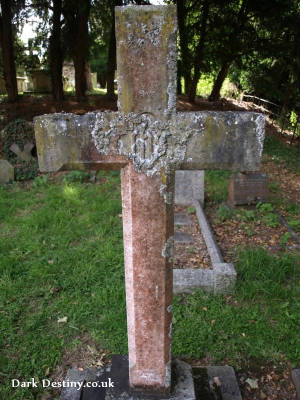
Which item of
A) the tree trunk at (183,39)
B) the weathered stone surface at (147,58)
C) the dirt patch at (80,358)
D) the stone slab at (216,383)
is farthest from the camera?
the tree trunk at (183,39)

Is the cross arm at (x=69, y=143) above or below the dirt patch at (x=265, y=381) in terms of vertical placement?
above

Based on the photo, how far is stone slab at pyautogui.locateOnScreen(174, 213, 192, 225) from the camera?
5945mm

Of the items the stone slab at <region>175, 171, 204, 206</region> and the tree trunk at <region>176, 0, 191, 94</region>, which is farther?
the tree trunk at <region>176, 0, 191, 94</region>

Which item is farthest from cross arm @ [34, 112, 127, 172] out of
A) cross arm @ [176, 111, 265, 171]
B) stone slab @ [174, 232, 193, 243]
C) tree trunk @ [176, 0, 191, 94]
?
tree trunk @ [176, 0, 191, 94]

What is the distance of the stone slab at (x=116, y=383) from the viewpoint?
87.0 inches

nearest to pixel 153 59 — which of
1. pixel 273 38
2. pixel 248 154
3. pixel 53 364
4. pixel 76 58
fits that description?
pixel 248 154

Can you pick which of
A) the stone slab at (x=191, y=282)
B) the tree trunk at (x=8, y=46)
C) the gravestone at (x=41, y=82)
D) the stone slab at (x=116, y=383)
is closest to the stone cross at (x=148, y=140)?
the stone slab at (x=116, y=383)

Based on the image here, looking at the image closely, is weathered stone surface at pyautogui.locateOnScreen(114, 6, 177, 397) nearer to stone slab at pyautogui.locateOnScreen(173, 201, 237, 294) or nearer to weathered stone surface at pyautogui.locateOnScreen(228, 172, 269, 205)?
stone slab at pyautogui.locateOnScreen(173, 201, 237, 294)

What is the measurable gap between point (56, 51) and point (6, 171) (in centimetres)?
655

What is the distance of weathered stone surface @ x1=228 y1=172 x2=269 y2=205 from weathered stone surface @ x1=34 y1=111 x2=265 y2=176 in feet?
15.7

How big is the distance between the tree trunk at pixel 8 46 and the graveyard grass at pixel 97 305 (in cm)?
822

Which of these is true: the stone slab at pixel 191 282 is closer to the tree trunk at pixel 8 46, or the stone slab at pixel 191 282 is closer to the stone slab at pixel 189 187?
the stone slab at pixel 189 187

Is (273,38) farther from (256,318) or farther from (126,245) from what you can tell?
(126,245)

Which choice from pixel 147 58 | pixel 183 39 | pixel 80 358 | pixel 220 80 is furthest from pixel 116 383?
pixel 220 80
